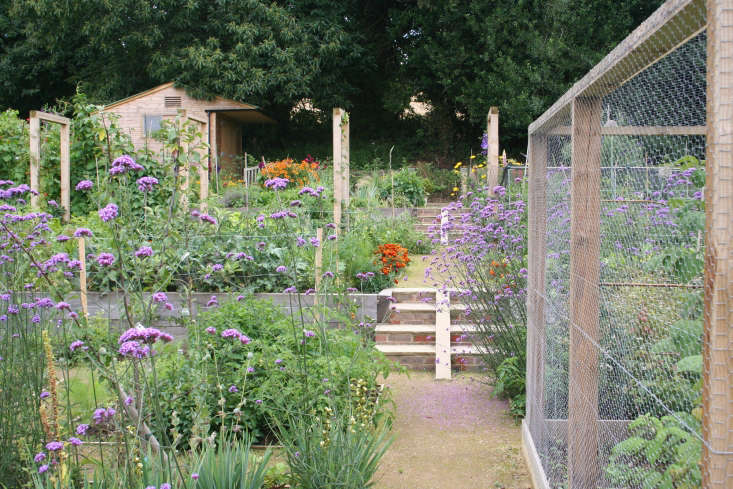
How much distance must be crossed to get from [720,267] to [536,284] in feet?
8.35

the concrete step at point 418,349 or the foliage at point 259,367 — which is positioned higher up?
the foliage at point 259,367

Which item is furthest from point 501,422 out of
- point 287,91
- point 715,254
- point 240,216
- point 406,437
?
point 287,91

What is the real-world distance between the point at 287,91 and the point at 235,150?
2.97 m

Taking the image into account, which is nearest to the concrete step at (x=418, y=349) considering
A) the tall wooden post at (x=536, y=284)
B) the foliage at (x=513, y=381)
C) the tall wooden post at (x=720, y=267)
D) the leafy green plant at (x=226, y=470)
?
the foliage at (x=513, y=381)

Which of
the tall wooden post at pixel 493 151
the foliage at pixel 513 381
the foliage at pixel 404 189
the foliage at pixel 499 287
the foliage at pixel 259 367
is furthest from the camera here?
the foliage at pixel 404 189

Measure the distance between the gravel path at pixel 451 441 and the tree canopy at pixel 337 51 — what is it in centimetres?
1619

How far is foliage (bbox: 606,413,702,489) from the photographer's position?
1.45m

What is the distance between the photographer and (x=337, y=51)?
21844 mm

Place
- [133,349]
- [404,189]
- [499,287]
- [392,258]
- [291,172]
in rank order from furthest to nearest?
[404,189] < [291,172] < [392,258] < [499,287] < [133,349]

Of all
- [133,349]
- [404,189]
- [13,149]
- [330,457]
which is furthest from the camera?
[404,189]

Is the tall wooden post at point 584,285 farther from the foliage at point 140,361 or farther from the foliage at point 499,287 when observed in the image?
the foliage at point 499,287

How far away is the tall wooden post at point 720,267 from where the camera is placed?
3.95 ft

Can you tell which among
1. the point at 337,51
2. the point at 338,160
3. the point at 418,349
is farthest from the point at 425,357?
the point at 337,51

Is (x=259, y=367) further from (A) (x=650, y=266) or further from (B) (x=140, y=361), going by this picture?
(A) (x=650, y=266)
